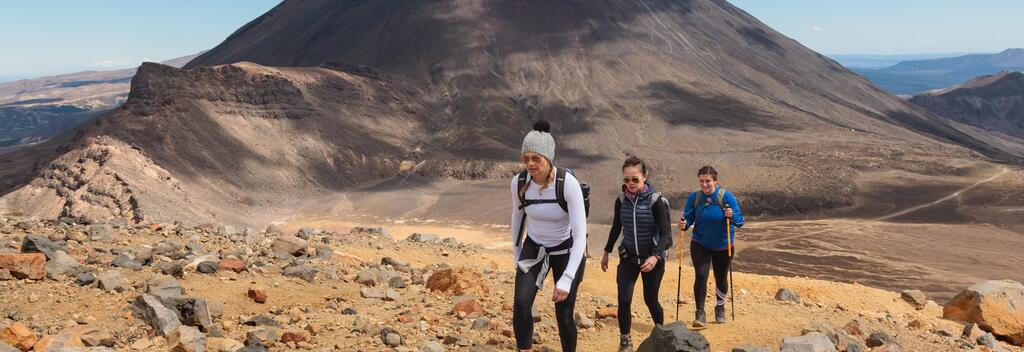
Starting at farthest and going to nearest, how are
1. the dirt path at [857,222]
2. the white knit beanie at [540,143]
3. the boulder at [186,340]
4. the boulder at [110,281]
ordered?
1. the dirt path at [857,222]
2. the boulder at [110,281]
3. the boulder at [186,340]
4. the white knit beanie at [540,143]

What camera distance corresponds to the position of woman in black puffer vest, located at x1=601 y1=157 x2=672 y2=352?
17.4 feet

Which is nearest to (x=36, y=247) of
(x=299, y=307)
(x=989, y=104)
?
(x=299, y=307)

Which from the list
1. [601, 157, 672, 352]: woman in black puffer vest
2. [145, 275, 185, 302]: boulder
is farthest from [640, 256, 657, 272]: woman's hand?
[145, 275, 185, 302]: boulder

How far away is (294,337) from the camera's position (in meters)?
5.12

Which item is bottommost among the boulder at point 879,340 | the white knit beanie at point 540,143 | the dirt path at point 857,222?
the dirt path at point 857,222

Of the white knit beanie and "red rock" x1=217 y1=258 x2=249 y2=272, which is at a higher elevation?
the white knit beanie

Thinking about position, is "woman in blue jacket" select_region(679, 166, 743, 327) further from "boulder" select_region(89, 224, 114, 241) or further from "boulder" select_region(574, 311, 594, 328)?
"boulder" select_region(89, 224, 114, 241)

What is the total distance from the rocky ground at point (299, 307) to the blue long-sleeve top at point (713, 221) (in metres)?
0.88

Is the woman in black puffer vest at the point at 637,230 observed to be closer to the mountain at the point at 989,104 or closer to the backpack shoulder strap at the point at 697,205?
Result: the backpack shoulder strap at the point at 697,205

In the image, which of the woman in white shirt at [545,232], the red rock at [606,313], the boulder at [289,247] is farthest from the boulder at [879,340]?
the boulder at [289,247]

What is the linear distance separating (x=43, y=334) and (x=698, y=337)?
469cm

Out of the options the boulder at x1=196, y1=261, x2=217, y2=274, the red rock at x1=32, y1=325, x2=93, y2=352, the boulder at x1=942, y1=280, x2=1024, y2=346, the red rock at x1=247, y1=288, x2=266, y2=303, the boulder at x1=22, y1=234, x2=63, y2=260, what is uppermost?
the boulder at x1=22, y1=234, x2=63, y2=260

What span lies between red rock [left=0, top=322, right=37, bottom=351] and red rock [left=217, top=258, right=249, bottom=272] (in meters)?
2.61

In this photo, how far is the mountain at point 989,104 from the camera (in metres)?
88.3
